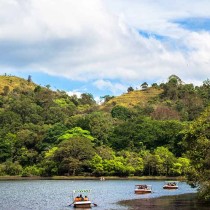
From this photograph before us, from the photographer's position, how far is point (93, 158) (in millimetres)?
137500

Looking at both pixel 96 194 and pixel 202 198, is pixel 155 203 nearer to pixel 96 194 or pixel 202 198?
pixel 202 198

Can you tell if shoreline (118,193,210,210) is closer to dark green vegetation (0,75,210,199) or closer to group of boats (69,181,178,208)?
group of boats (69,181,178,208)

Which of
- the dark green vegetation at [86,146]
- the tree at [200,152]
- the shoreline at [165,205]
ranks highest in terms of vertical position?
the dark green vegetation at [86,146]

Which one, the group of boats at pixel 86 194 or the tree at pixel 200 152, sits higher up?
the tree at pixel 200 152

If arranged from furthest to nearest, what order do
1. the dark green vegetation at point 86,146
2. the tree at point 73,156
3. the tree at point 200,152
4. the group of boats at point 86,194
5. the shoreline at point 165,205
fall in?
the dark green vegetation at point 86,146
the tree at point 73,156
the group of boats at point 86,194
the tree at point 200,152
the shoreline at point 165,205

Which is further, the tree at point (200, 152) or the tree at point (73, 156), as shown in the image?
the tree at point (73, 156)

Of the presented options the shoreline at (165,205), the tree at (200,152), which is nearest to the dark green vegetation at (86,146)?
the shoreline at (165,205)

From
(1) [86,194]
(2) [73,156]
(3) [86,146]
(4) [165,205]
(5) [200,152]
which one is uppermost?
(3) [86,146]

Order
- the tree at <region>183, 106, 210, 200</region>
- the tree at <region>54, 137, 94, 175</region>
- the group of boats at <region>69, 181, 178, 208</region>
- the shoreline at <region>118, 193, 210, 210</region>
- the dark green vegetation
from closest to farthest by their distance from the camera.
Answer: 1. the shoreline at <region>118, 193, 210, 210</region>
2. the tree at <region>183, 106, 210, 200</region>
3. the group of boats at <region>69, 181, 178, 208</region>
4. the tree at <region>54, 137, 94, 175</region>
5. the dark green vegetation

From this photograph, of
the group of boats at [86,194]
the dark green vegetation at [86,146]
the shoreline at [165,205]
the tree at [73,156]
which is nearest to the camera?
the shoreline at [165,205]

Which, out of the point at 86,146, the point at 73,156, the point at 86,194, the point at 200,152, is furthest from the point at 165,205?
the point at 86,146

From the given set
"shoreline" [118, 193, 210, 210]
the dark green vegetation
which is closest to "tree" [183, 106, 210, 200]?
"shoreline" [118, 193, 210, 210]

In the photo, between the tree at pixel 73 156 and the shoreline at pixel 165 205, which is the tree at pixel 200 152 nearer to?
the shoreline at pixel 165 205

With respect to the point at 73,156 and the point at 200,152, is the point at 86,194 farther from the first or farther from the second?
the point at 73,156
